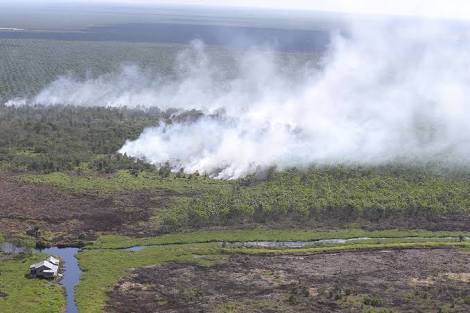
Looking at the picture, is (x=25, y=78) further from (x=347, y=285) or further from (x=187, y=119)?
(x=347, y=285)

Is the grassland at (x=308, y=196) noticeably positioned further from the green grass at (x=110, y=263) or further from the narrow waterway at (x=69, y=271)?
the narrow waterway at (x=69, y=271)

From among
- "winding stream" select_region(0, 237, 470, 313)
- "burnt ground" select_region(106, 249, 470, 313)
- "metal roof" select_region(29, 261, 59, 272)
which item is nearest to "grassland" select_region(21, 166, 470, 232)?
"winding stream" select_region(0, 237, 470, 313)

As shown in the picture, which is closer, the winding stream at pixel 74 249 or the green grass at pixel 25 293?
the green grass at pixel 25 293

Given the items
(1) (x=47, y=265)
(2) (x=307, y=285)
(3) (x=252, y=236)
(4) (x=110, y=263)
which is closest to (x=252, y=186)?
(3) (x=252, y=236)

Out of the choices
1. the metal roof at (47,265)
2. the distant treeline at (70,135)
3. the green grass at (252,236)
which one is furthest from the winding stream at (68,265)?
the distant treeline at (70,135)

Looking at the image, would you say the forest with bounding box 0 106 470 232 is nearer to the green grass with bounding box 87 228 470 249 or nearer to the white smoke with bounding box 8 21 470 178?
the green grass with bounding box 87 228 470 249

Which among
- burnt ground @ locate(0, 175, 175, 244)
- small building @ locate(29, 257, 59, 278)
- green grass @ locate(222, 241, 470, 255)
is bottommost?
small building @ locate(29, 257, 59, 278)
